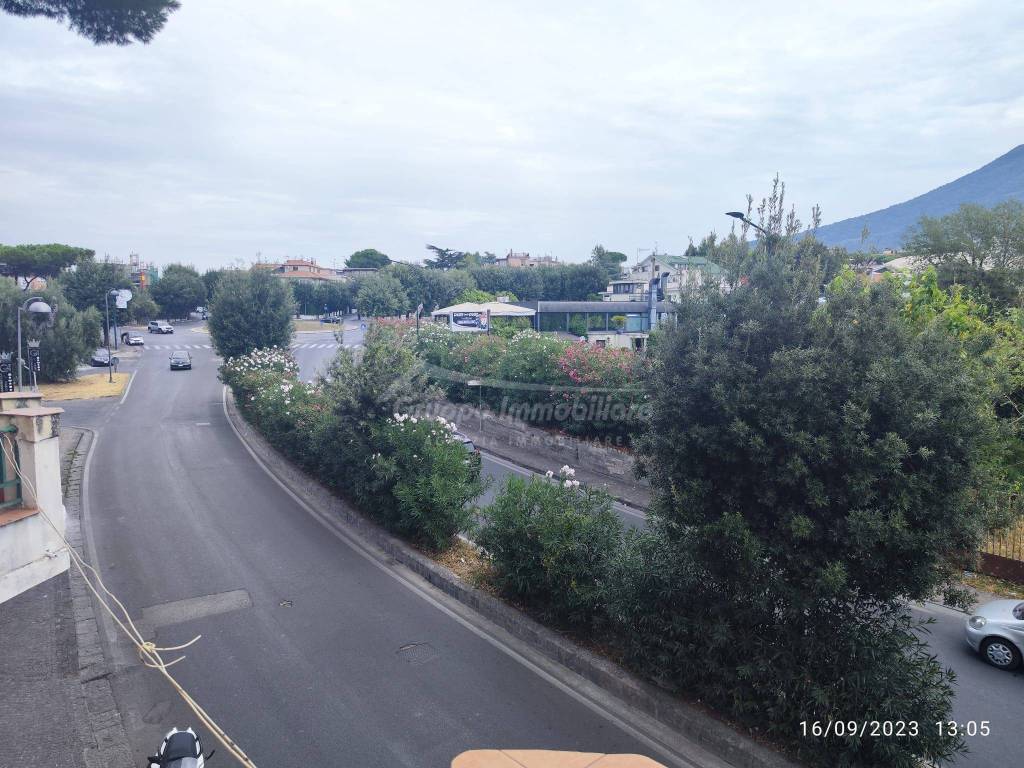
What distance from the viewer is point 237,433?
2188cm

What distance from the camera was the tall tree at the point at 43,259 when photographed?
7038 cm

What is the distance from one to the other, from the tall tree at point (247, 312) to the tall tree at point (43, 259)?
54.1 meters

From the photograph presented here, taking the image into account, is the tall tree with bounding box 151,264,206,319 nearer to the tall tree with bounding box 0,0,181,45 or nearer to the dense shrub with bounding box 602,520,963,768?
the tall tree with bounding box 0,0,181,45

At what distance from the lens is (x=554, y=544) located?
7.12m

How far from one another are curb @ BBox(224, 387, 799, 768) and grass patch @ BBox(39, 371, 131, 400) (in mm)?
26067

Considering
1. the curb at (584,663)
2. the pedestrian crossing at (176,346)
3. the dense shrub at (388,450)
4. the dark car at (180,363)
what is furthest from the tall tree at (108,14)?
the pedestrian crossing at (176,346)

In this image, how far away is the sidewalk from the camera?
5539 millimetres

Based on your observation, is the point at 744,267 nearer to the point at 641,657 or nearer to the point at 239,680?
the point at 641,657

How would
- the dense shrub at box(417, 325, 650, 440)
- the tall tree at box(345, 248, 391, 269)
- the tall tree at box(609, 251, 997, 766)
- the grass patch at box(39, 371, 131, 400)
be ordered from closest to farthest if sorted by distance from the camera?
the tall tree at box(609, 251, 997, 766) < the dense shrub at box(417, 325, 650, 440) < the grass patch at box(39, 371, 131, 400) < the tall tree at box(345, 248, 391, 269)

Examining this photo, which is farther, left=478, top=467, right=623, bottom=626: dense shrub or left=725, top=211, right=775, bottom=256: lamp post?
left=478, top=467, right=623, bottom=626: dense shrub

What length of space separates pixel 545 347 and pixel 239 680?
556 inches

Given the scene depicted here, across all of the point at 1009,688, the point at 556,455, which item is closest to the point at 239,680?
the point at 1009,688

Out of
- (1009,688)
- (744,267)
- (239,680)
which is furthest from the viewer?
(1009,688)

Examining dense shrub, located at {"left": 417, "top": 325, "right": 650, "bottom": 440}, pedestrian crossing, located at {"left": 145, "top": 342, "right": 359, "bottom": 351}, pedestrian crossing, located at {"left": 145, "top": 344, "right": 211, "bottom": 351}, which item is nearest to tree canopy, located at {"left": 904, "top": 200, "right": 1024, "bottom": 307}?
dense shrub, located at {"left": 417, "top": 325, "right": 650, "bottom": 440}
